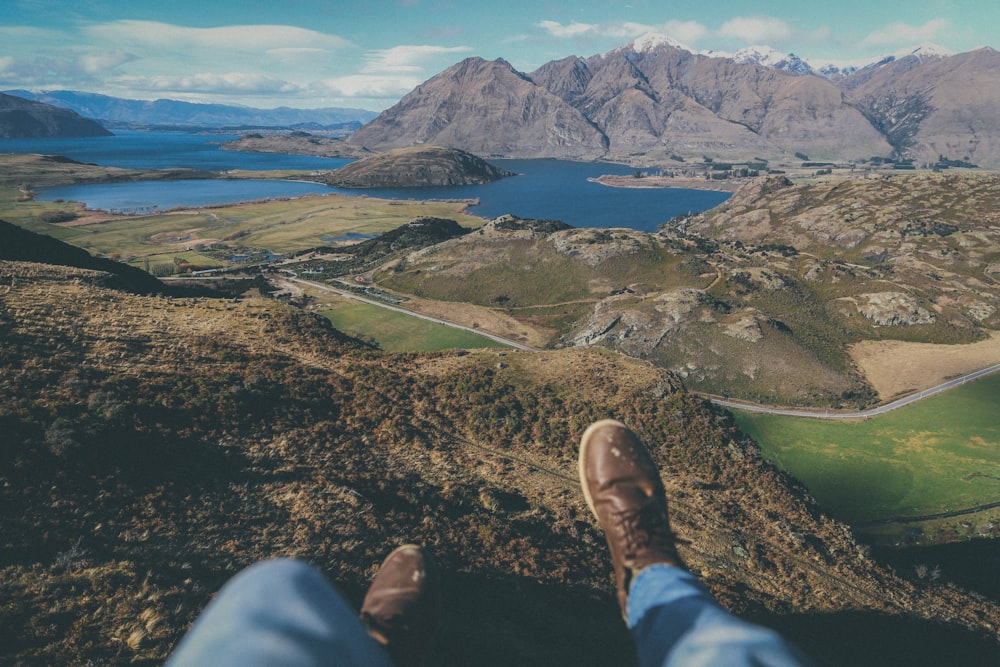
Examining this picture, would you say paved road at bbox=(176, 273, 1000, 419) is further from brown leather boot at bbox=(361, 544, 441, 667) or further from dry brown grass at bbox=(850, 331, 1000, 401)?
brown leather boot at bbox=(361, 544, 441, 667)

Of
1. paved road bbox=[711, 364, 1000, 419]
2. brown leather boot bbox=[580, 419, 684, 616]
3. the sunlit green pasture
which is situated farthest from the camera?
the sunlit green pasture

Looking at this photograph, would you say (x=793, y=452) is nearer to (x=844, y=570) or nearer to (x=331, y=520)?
(x=844, y=570)

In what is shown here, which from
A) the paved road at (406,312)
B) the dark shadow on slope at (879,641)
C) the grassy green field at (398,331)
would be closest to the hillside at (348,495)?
the dark shadow on slope at (879,641)

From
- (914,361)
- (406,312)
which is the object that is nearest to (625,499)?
(406,312)

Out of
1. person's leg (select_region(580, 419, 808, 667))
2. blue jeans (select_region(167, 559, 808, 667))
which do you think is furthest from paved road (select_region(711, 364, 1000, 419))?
blue jeans (select_region(167, 559, 808, 667))

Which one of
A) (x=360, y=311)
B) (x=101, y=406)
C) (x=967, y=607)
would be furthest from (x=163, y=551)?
(x=360, y=311)

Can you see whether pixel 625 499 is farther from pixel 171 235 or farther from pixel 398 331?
pixel 171 235

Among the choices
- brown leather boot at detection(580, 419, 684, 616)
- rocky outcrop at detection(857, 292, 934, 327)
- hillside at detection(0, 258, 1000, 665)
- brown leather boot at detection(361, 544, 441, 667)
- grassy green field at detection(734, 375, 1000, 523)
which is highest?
brown leather boot at detection(580, 419, 684, 616)

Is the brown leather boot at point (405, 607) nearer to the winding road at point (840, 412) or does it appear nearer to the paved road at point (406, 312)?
the winding road at point (840, 412)
